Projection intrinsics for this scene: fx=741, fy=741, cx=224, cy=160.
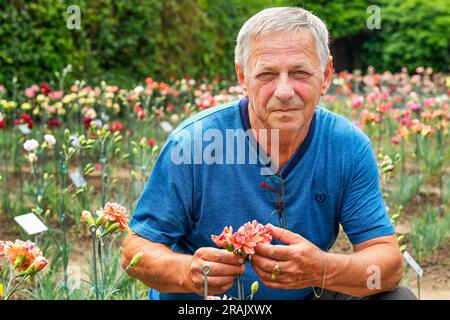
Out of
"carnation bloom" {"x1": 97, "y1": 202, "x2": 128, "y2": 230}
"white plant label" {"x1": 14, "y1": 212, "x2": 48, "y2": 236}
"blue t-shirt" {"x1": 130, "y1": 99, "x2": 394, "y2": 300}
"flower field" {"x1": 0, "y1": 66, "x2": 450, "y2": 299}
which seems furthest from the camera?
"flower field" {"x1": 0, "y1": 66, "x2": 450, "y2": 299}

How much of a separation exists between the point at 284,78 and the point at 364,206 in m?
0.44

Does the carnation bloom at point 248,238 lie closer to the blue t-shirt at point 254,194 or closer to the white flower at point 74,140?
the blue t-shirt at point 254,194

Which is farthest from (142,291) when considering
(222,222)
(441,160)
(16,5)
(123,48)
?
(123,48)

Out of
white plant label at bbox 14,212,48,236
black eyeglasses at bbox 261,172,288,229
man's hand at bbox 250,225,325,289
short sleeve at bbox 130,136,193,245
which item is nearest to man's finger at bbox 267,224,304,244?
man's hand at bbox 250,225,325,289

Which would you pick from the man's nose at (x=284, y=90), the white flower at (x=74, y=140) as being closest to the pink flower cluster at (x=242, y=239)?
the man's nose at (x=284, y=90)

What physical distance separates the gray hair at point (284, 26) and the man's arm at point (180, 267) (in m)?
0.60

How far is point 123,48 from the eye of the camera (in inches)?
311

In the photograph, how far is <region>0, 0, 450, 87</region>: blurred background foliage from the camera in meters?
6.26

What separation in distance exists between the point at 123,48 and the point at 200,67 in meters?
1.81

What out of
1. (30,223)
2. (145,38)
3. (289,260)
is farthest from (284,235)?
(145,38)

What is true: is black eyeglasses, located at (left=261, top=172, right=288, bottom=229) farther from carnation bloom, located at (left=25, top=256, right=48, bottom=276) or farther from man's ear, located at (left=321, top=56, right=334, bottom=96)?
carnation bloom, located at (left=25, top=256, right=48, bottom=276)

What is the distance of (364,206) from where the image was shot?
7.01 feet

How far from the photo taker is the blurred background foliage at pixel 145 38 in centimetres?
626

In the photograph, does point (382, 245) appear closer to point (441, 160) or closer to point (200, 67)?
point (441, 160)
